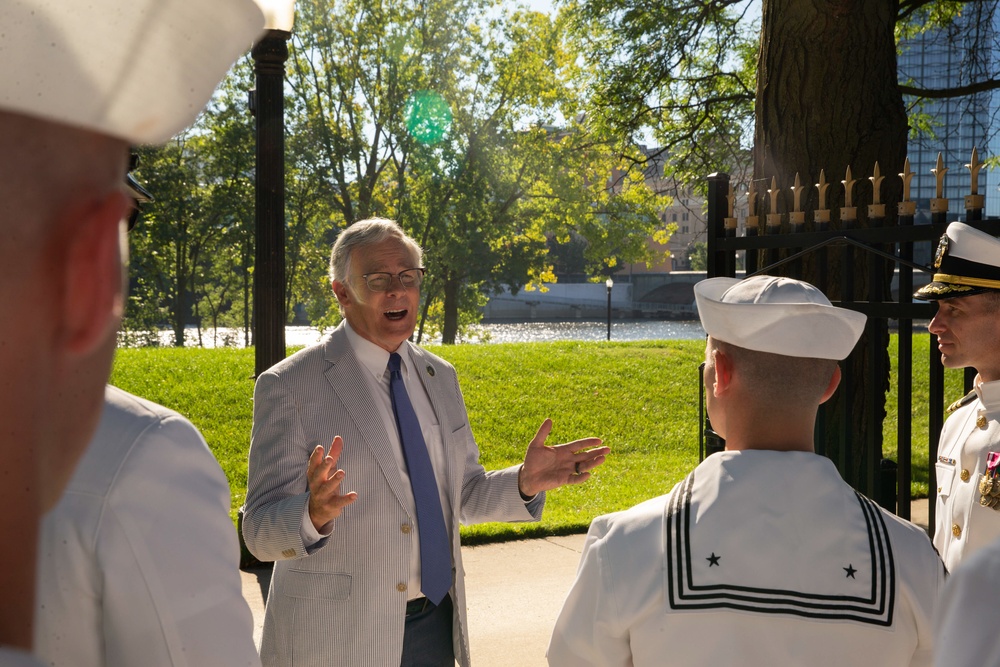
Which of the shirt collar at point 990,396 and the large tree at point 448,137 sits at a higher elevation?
the large tree at point 448,137

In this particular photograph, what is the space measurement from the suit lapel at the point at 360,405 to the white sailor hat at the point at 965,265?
204cm

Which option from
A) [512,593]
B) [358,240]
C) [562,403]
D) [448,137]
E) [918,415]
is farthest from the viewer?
[448,137]

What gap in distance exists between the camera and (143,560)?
71cm

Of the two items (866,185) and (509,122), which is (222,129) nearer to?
(509,122)

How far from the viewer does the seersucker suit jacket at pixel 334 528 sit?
2.86 m

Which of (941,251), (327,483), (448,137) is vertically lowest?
(327,483)

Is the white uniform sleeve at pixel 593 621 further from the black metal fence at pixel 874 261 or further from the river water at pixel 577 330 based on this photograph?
the river water at pixel 577 330

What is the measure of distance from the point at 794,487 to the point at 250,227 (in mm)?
26822

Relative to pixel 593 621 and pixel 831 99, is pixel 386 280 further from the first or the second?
pixel 831 99

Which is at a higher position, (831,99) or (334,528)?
(831,99)

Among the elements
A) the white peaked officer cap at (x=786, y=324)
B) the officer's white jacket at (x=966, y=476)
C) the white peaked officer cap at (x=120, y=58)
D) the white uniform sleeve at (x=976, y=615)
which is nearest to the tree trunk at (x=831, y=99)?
the officer's white jacket at (x=966, y=476)

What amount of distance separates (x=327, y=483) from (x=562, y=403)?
35.0 feet

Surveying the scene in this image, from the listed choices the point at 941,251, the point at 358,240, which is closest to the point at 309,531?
the point at 358,240

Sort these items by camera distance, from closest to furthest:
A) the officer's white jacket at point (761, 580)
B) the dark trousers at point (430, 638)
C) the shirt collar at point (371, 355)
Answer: the officer's white jacket at point (761, 580)
the dark trousers at point (430, 638)
the shirt collar at point (371, 355)
